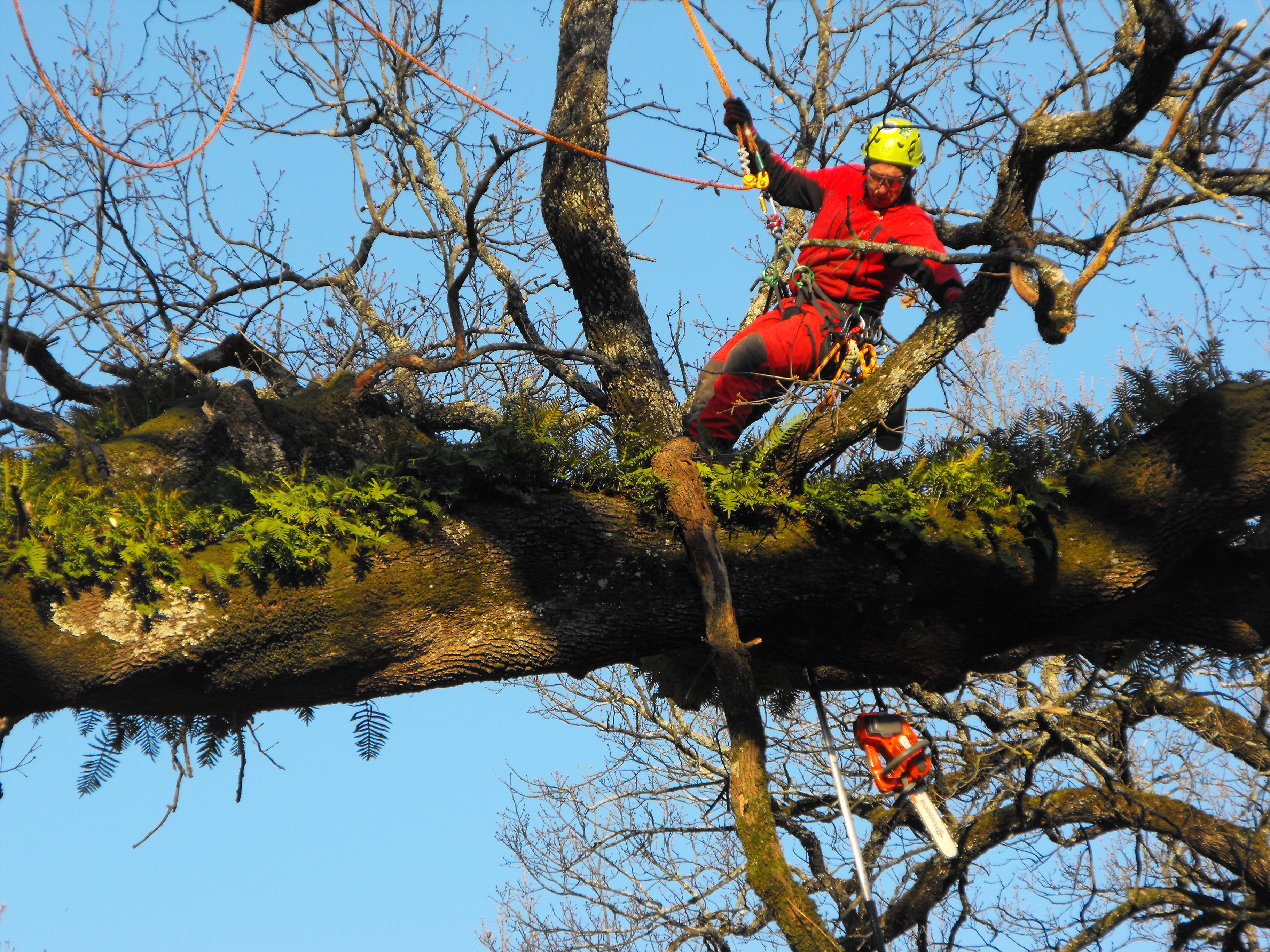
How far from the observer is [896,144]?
17.0 feet

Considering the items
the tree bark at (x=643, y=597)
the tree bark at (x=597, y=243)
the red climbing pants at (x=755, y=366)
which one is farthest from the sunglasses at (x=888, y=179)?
the tree bark at (x=643, y=597)

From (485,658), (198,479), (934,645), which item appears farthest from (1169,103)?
(198,479)

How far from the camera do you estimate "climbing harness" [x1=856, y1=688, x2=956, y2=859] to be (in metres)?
4.32

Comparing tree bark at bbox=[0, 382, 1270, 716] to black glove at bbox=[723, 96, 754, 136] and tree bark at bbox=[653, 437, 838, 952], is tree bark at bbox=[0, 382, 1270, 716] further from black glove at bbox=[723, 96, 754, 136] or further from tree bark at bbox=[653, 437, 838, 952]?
black glove at bbox=[723, 96, 754, 136]

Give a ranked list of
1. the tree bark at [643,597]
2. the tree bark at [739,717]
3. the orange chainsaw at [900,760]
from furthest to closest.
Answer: the orange chainsaw at [900,760], the tree bark at [643,597], the tree bark at [739,717]

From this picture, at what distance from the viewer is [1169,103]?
567cm

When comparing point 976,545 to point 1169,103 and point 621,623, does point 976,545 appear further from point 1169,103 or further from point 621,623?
point 1169,103

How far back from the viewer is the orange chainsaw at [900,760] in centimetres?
432

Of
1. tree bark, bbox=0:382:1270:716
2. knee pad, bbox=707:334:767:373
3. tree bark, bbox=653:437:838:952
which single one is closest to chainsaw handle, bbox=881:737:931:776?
tree bark, bbox=0:382:1270:716

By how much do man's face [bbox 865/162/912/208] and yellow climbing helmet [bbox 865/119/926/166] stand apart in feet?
0.10

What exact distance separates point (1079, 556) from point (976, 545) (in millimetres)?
507

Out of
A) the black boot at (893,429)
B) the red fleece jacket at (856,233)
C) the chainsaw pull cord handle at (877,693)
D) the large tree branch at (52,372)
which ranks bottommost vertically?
the chainsaw pull cord handle at (877,693)

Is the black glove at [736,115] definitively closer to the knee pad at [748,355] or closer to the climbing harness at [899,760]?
the knee pad at [748,355]

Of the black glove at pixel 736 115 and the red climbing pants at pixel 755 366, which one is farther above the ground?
the black glove at pixel 736 115
